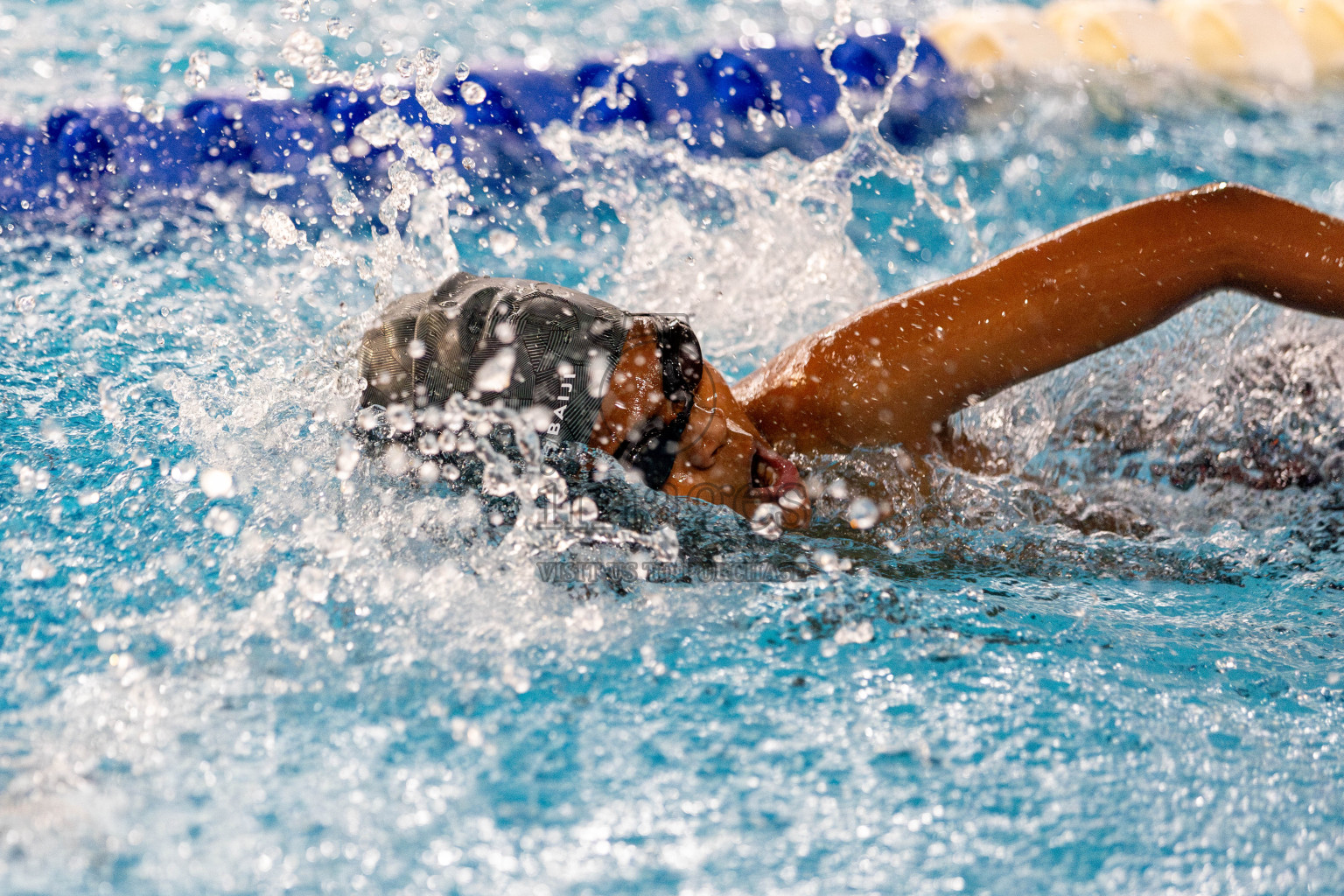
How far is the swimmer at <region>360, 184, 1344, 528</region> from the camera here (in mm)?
1302

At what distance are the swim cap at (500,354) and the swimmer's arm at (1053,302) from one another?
1.17 ft

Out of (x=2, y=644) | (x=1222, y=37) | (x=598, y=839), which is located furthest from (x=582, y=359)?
(x=1222, y=37)

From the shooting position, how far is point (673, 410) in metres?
1.37

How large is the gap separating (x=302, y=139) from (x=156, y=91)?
0.62 meters

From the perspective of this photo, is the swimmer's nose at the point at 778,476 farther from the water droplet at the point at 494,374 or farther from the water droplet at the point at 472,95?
the water droplet at the point at 472,95

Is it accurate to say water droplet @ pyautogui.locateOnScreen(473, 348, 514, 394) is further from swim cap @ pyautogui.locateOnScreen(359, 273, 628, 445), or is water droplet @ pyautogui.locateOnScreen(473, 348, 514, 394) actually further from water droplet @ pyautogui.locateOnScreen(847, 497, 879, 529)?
water droplet @ pyautogui.locateOnScreen(847, 497, 879, 529)

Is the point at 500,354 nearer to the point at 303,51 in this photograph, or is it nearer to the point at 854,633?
the point at 854,633

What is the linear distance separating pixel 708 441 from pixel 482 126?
1.72 m

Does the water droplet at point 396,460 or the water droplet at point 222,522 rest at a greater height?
the water droplet at point 396,460

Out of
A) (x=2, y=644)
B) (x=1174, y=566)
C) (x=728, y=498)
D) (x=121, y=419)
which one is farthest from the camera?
(x=121, y=419)

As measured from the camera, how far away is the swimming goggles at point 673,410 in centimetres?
136

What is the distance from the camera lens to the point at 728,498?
145 centimetres

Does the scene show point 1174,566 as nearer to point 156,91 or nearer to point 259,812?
→ point 259,812

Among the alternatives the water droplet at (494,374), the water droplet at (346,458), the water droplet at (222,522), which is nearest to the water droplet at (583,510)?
the water droplet at (494,374)
